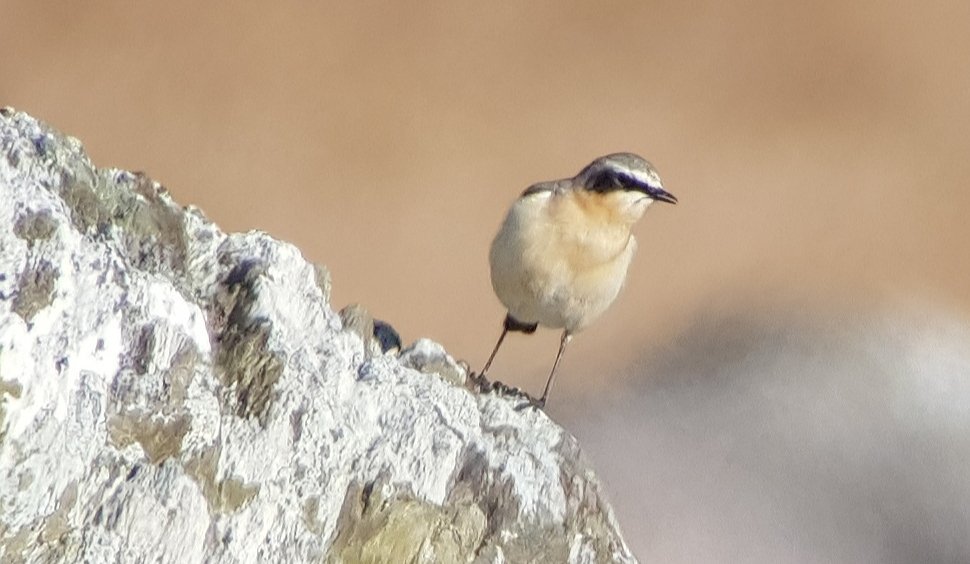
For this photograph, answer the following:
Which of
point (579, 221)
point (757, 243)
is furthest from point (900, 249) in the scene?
point (579, 221)

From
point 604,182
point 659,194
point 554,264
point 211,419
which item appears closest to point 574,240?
point 554,264

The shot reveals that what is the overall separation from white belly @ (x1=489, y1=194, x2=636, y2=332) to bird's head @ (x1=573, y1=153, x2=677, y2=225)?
14 cm

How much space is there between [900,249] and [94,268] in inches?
402

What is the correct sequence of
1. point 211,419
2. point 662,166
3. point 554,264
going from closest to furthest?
1. point 211,419
2. point 554,264
3. point 662,166

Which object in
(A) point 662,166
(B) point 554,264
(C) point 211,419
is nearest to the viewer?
(C) point 211,419

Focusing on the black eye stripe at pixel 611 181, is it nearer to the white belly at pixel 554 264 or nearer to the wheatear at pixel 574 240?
the wheatear at pixel 574 240

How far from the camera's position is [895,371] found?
969cm

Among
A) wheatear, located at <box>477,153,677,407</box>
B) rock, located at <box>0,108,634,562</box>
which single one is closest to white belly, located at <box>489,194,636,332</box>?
wheatear, located at <box>477,153,677,407</box>

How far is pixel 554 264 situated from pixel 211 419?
2755 millimetres

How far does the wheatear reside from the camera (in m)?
6.16

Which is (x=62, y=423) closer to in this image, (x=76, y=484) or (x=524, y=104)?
(x=76, y=484)

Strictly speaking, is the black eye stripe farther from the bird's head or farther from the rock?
the rock

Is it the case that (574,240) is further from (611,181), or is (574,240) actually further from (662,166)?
(662,166)

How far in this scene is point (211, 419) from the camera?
3.61 m
